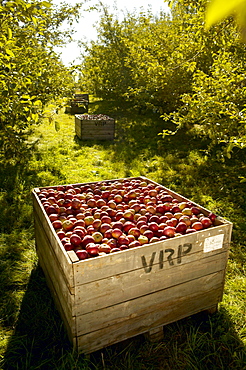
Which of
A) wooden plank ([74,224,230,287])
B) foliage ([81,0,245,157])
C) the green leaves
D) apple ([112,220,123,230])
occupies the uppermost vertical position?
foliage ([81,0,245,157])

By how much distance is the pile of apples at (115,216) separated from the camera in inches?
84.1

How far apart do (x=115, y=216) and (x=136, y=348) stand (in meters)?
1.01

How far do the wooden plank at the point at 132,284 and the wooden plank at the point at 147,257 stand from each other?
4 cm

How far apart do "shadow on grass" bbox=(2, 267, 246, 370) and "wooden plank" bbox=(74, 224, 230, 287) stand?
22.5 inches

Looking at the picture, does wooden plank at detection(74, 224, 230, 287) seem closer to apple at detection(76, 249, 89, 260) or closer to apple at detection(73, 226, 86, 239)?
apple at detection(76, 249, 89, 260)

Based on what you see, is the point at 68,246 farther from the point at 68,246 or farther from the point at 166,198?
the point at 166,198

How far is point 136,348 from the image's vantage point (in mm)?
2211

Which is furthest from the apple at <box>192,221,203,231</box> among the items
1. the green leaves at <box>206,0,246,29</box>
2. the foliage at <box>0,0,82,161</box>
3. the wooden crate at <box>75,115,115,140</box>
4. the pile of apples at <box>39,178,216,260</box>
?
the wooden crate at <box>75,115,115,140</box>

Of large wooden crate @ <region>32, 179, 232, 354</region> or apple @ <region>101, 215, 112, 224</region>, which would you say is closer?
large wooden crate @ <region>32, 179, 232, 354</region>

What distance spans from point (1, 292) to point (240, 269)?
7.68ft

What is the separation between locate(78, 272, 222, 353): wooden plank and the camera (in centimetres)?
201

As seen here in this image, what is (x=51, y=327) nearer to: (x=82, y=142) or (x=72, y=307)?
(x=72, y=307)

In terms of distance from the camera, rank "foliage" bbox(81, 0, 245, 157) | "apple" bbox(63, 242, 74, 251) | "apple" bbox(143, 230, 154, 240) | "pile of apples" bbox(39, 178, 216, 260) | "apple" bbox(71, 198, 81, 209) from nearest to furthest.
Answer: "apple" bbox(63, 242, 74, 251)
"pile of apples" bbox(39, 178, 216, 260)
"apple" bbox(143, 230, 154, 240)
"apple" bbox(71, 198, 81, 209)
"foliage" bbox(81, 0, 245, 157)

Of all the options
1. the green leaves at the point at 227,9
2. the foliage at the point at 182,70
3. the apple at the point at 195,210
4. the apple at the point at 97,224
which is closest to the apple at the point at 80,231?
the apple at the point at 97,224
